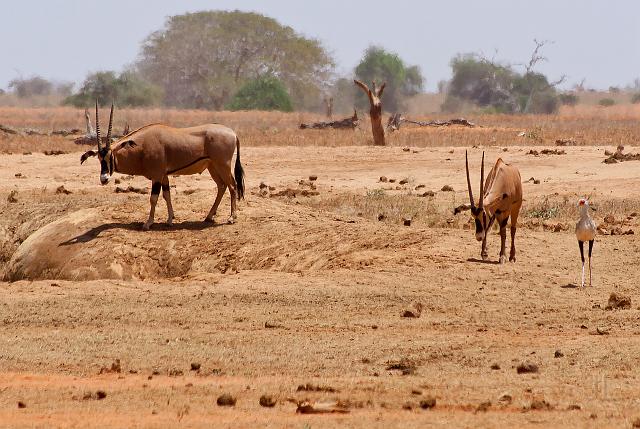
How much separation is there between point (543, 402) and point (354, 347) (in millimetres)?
2939

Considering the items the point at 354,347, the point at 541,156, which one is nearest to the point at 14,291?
the point at 354,347

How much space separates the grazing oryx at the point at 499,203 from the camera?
15.2 m

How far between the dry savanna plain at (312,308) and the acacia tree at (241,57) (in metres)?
57.0

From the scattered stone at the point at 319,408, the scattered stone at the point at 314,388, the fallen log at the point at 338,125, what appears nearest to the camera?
the scattered stone at the point at 319,408

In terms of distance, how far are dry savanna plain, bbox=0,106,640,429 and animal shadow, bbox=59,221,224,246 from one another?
5cm

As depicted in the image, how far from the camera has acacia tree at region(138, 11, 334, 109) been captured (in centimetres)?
8081

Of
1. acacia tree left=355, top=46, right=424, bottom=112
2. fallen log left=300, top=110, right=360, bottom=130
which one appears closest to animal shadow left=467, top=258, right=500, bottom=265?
fallen log left=300, top=110, right=360, bottom=130

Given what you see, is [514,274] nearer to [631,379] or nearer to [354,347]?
[354,347]

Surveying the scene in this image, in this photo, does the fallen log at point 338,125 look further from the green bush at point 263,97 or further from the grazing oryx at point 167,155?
the green bush at point 263,97

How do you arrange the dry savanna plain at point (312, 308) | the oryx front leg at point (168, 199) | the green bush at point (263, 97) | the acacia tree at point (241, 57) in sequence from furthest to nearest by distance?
the acacia tree at point (241, 57) → the green bush at point (263, 97) → the oryx front leg at point (168, 199) → the dry savanna plain at point (312, 308)

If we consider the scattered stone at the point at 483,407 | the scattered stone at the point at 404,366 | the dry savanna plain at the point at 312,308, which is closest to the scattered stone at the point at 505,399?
the dry savanna plain at the point at 312,308

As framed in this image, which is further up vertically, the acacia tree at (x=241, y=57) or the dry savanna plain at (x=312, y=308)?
the acacia tree at (x=241, y=57)

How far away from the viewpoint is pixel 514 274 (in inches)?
583

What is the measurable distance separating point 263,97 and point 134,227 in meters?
50.4
